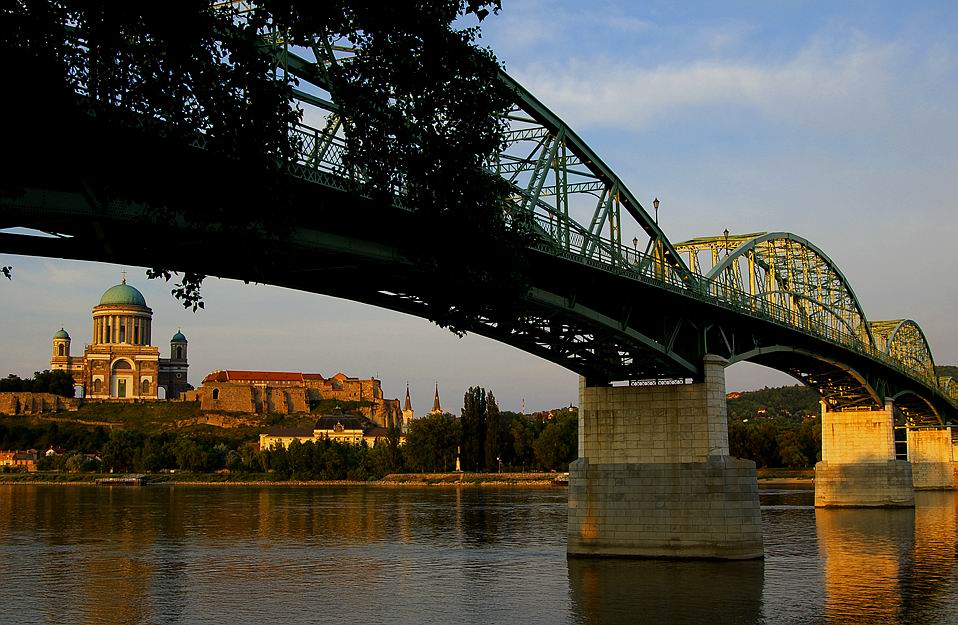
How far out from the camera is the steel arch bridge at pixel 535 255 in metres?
17.3

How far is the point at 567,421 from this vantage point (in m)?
131

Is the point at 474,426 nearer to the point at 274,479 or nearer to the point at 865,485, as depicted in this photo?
the point at 274,479

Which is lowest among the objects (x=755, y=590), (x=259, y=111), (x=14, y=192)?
(x=755, y=590)

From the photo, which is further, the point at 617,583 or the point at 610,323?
the point at 610,323

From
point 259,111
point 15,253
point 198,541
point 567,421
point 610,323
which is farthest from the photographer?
point 567,421

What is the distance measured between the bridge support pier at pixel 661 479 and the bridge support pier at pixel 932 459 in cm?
6585

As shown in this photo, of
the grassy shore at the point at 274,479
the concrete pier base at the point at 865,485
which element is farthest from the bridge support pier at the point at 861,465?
the grassy shore at the point at 274,479

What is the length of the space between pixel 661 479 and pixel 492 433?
8711 centimetres

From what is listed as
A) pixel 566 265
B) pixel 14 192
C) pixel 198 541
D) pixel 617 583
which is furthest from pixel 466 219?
pixel 198 541

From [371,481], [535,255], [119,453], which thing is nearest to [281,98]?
[535,255]

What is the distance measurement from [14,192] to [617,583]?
2526 cm

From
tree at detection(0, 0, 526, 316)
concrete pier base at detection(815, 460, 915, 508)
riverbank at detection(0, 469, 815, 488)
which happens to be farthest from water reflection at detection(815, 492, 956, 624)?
riverbank at detection(0, 469, 815, 488)

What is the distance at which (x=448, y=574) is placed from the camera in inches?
1492

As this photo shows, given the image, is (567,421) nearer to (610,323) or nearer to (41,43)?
(610,323)
